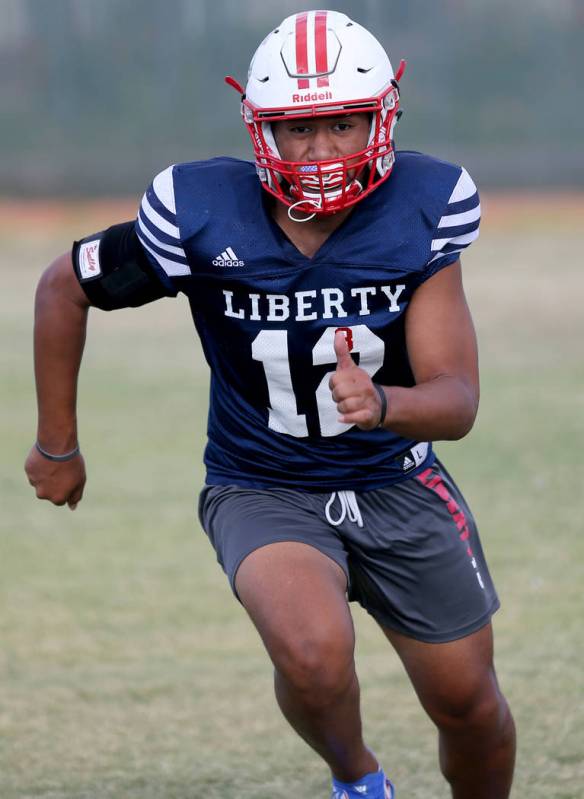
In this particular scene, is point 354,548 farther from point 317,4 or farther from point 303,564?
point 317,4

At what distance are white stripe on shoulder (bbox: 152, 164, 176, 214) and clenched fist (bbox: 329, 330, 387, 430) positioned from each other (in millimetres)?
666

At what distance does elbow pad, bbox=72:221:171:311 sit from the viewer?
11.2 ft

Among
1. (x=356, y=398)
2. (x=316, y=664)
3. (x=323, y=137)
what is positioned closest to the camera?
(x=356, y=398)

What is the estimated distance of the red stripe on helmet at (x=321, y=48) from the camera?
317 cm

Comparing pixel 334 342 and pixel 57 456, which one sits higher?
pixel 334 342

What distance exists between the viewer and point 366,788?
3283mm

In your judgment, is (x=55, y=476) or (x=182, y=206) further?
(x=55, y=476)

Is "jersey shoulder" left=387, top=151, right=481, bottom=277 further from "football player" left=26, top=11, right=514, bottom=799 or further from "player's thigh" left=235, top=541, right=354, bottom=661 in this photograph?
"player's thigh" left=235, top=541, right=354, bottom=661

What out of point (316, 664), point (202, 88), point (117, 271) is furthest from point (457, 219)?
point (202, 88)

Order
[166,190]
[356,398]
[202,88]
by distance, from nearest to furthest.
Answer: [356,398] < [166,190] < [202,88]

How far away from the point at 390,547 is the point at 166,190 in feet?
3.17

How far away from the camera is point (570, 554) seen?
5.91 metres

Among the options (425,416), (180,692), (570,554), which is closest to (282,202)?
(425,416)

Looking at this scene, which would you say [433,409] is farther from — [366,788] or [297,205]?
[366,788]
